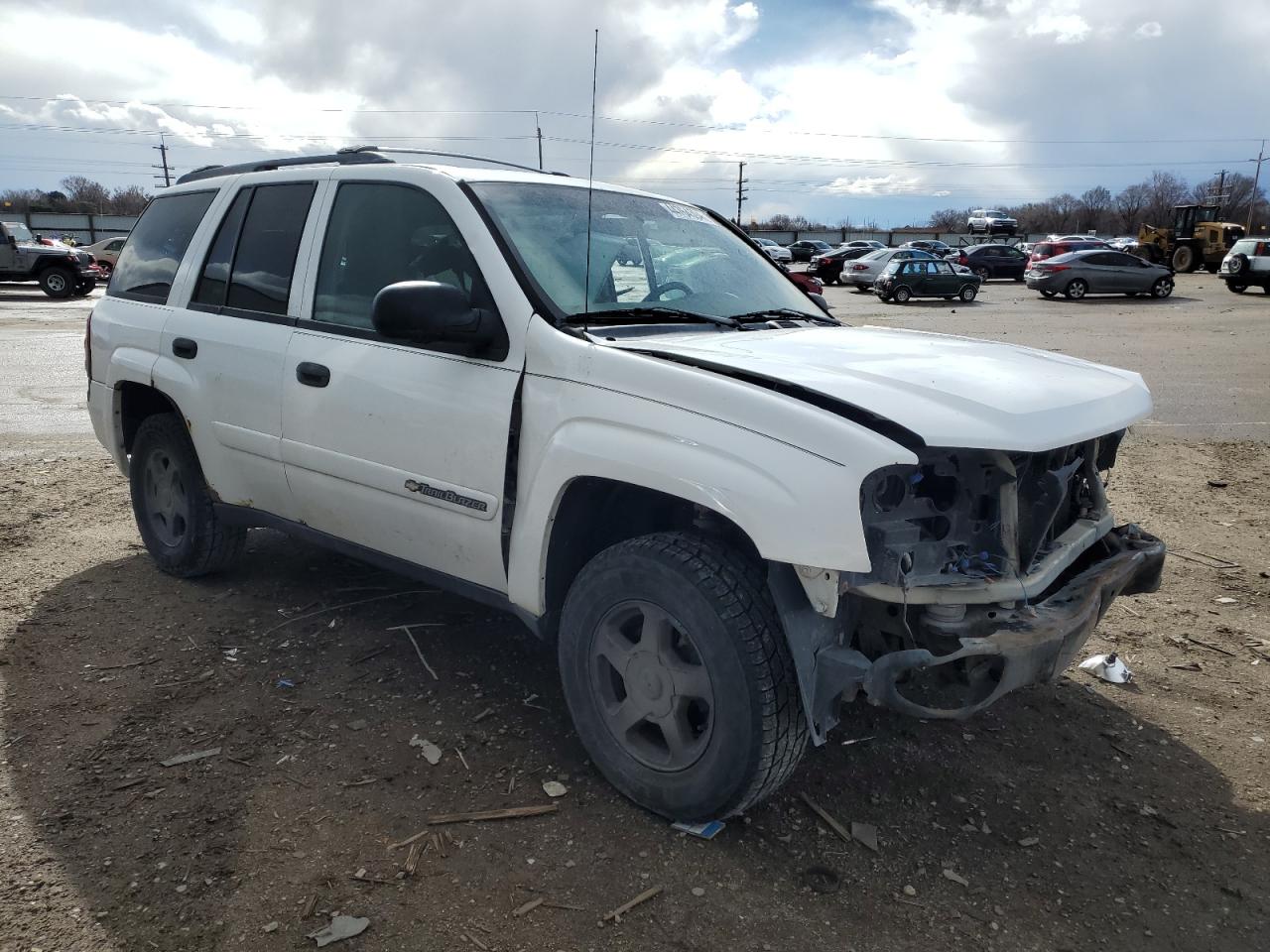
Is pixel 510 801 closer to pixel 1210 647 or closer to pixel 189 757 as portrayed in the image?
pixel 189 757

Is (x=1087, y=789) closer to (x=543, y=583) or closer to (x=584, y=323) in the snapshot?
(x=543, y=583)

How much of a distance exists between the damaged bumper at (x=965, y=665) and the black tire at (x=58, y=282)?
2764cm

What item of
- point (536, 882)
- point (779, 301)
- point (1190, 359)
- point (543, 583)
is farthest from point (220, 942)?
point (1190, 359)

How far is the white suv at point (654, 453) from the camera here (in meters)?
2.49

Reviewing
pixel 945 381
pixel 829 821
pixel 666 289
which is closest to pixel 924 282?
pixel 666 289

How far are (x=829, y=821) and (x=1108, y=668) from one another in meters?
1.74

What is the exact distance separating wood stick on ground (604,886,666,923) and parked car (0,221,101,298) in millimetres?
27353

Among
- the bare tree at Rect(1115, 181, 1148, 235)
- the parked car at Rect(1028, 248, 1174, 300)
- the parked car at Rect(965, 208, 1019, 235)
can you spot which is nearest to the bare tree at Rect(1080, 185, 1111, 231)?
the bare tree at Rect(1115, 181, 1148, 235)

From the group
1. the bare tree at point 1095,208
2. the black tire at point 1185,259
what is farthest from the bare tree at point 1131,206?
the black tire at point 1185,259

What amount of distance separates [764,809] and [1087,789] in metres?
1.10

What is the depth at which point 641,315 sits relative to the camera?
323 cm

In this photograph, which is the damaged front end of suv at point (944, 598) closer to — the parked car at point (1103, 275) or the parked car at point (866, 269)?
the parked car at point (1103, 275)

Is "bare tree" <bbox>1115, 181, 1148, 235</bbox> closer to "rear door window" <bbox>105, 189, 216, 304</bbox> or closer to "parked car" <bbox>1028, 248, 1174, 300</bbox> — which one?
"parked car" <bbox>1028, 248, 1174, 300</bbox>

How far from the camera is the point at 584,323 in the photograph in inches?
120
